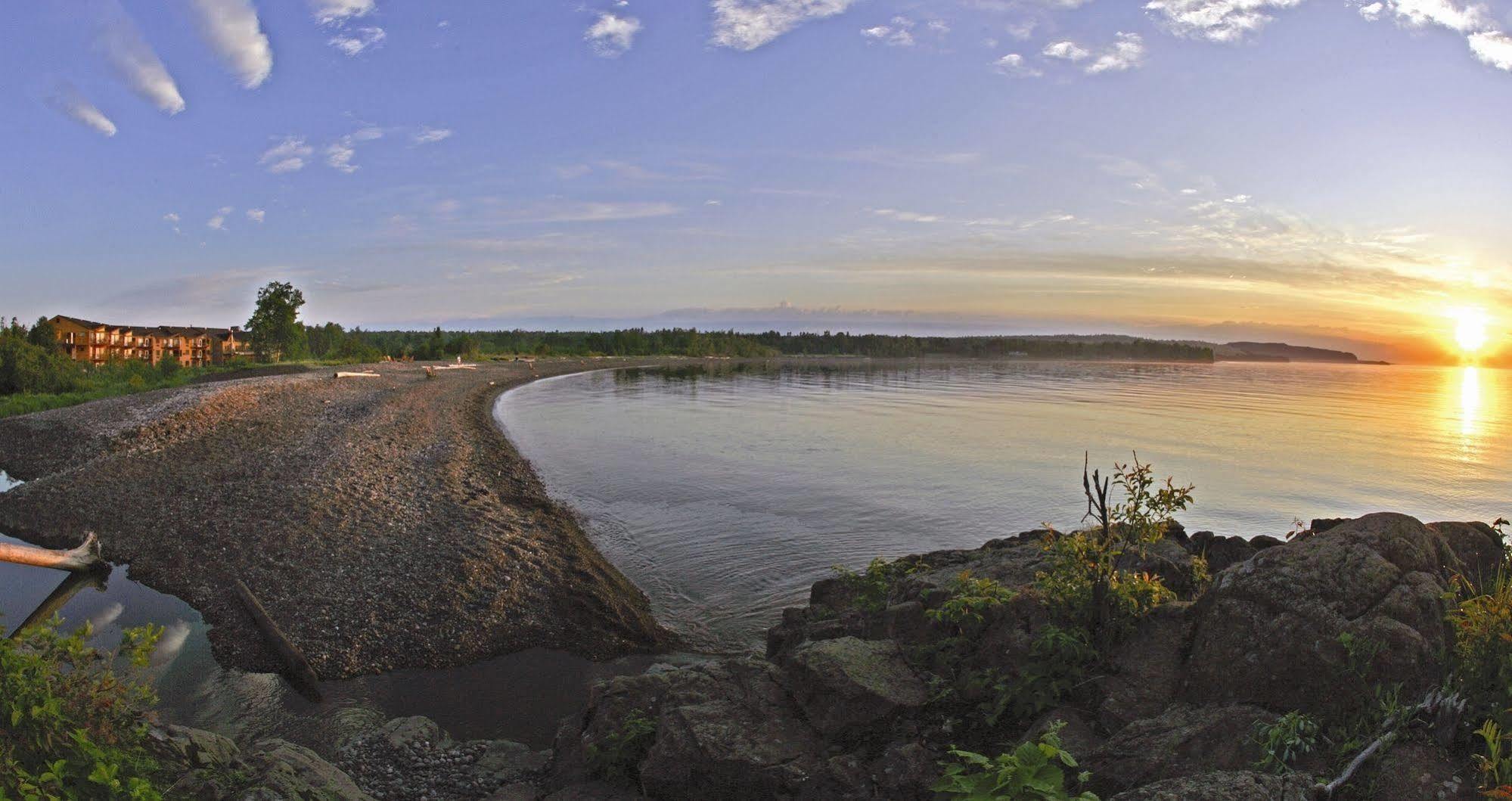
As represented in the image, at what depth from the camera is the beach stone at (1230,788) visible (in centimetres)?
415

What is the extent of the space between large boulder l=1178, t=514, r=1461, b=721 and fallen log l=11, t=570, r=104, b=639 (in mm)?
17644

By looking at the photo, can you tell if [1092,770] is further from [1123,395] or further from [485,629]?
[1123,395]

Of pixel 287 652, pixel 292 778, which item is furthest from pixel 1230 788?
pixel 287 652

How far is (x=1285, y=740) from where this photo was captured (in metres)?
4.66

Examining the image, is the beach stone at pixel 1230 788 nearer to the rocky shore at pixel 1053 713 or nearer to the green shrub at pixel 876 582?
the rocky shore at pixel 1053 713

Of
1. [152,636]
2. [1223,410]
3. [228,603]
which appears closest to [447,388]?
[228,603]

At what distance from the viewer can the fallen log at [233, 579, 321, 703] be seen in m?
9.63

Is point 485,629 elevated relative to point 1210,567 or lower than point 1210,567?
lower

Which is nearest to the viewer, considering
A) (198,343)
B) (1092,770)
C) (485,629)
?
(1092,770)

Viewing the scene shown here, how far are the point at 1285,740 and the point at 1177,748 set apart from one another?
635 mm

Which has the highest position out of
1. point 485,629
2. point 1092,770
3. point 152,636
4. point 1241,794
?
point 152,636

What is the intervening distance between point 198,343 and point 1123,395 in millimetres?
131528

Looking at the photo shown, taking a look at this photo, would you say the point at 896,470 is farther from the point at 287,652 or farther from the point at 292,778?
the point at 292,778

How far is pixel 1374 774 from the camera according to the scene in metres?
4.27
